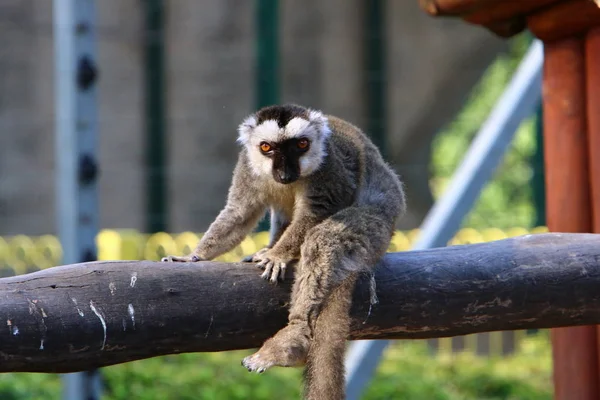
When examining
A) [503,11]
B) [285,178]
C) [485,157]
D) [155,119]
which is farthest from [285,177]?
[155,119]

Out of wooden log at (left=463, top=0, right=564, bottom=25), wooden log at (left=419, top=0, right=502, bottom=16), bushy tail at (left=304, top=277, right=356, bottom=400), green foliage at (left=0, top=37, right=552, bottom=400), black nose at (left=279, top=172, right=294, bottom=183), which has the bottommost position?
green foliage at (left=0, top=37, right=552, bottom=400)

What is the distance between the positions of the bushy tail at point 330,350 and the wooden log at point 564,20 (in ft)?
6.41

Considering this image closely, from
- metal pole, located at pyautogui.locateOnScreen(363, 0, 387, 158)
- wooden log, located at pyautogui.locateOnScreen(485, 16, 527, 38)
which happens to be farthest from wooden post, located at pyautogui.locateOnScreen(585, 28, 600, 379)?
metal pole, located at pyautogui.locateOnScreen(363, 0, 387, 158)

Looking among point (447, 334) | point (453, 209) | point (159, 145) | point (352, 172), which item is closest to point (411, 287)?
point (447, 334)

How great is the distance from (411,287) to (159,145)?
6.10 m

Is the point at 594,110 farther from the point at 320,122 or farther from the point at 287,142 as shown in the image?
the point at 287,142

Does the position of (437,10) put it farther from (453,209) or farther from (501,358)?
(501,358)

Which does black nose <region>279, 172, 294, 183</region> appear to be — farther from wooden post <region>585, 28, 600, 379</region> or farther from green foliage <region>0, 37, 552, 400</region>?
green foliage <region>0, 37, 552, 400</region>

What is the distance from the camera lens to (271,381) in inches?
265

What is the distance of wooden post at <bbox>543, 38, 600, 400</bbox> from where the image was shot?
4.53 m

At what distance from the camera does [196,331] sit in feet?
9.80

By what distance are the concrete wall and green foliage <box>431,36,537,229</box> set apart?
86 cm

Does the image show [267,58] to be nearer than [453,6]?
No

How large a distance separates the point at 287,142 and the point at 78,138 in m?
1.37
